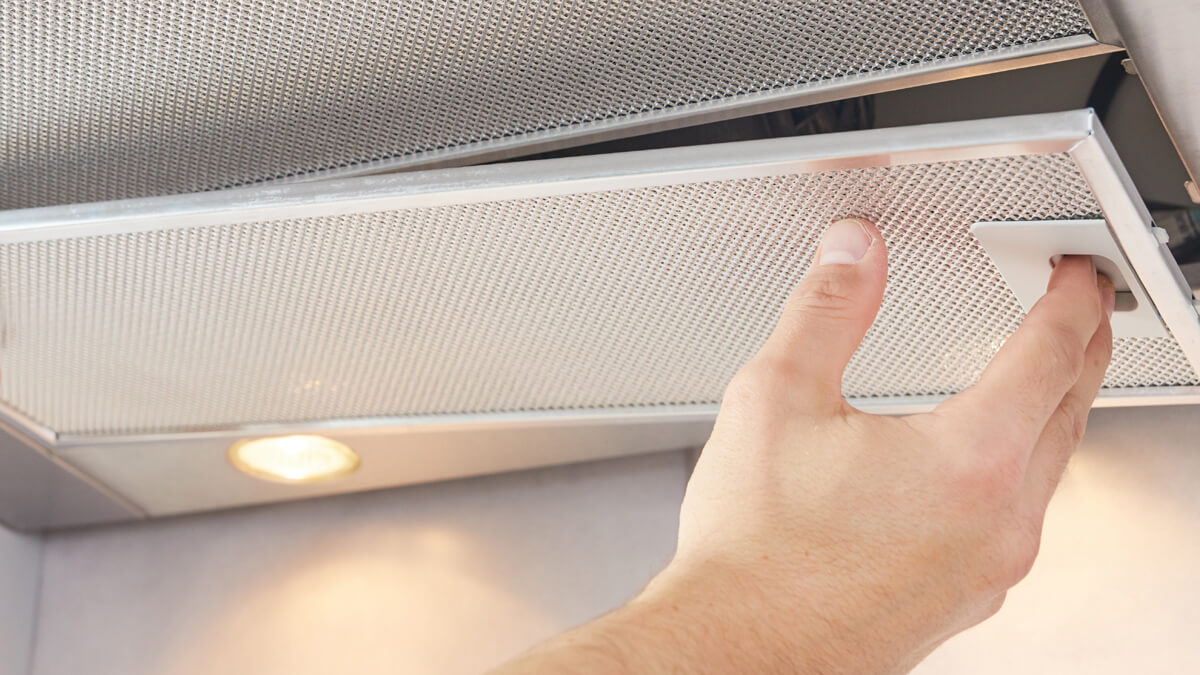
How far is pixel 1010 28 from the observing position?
0.59 metres

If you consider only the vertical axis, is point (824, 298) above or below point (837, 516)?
above

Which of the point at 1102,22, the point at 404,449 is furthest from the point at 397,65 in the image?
the point at 404,449

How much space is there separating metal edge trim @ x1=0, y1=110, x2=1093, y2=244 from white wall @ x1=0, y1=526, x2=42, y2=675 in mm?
808

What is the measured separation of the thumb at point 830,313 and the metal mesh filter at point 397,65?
0.41 feet

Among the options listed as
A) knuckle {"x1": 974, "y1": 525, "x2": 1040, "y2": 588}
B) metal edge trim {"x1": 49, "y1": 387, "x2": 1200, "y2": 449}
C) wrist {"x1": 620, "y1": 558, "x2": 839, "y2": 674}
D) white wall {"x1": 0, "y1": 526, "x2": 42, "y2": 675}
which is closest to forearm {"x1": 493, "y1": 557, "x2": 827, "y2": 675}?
wrist {"x1": 620, "y1": 558, "x2": 839, "y2": 674}

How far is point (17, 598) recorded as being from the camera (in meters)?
1.37

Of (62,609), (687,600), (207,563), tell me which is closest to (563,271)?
(687,600)

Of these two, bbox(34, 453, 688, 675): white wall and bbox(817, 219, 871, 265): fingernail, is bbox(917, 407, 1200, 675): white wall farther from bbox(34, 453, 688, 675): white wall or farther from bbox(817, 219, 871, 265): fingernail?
bbox(817, 219, 871, 265): fingernail

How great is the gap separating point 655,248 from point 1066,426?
270mm

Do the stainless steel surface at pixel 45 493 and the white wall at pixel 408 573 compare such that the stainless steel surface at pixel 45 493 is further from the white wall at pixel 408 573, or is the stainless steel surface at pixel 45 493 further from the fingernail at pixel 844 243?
the fingernail at pixel 844 243

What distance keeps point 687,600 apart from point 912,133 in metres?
0.29

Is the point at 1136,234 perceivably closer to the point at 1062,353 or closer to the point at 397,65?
the point at 1062,353

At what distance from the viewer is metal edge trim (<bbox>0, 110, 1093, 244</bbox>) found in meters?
0.55

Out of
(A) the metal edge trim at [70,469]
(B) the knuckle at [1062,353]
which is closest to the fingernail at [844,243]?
(B) the knuckle at [1062,353]
